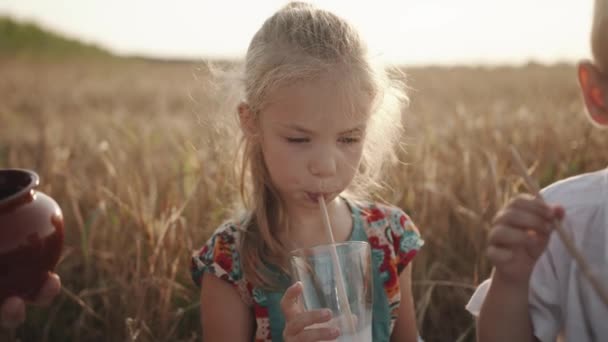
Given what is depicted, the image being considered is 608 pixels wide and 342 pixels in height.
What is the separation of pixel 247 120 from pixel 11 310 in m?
0.65

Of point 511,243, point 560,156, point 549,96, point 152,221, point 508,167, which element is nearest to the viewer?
point 511,243

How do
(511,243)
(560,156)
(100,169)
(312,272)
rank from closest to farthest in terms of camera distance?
1. (511,243)
2. (312,272)
3. (560,156)
4. (100,169)

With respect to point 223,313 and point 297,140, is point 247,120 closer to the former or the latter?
point 297,140

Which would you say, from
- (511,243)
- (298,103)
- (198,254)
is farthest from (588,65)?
(198,254)

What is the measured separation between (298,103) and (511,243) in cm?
54

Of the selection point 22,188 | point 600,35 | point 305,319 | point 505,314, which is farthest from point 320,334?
point 600,35

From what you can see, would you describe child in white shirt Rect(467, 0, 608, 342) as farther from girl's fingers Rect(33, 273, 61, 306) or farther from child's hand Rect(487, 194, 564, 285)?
girl's fingers Rect(33, 273, 61, 306)

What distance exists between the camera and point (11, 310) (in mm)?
974

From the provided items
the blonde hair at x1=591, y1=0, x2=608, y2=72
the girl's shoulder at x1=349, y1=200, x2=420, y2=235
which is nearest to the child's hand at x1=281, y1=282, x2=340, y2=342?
the girl's shoulder at x1=349, y1=200, x2=420, y2=235

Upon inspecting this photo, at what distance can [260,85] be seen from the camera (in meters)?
1.38

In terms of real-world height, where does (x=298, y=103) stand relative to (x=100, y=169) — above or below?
above

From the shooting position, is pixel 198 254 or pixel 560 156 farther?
pixel 560 156

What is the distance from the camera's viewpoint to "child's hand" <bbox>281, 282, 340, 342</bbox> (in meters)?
1.03

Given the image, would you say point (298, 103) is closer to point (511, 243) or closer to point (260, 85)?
point (260, 85)
